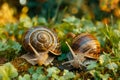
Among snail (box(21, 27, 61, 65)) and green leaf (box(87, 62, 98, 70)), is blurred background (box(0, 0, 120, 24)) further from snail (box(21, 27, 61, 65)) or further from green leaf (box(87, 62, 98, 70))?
green leaf (box(87, 62, 98, 70))

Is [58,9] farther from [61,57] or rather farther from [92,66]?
[92,66]

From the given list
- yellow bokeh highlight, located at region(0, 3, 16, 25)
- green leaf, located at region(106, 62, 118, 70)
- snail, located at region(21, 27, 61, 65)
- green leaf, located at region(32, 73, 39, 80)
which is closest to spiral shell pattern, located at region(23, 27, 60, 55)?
snail, located at region(21, 27, 61, 65)

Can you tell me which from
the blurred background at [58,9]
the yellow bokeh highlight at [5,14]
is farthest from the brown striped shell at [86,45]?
the blurred background at [58,9]

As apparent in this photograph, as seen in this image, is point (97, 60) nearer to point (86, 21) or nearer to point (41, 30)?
point (41, 30)

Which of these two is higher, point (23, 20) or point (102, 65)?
point (23, 20)

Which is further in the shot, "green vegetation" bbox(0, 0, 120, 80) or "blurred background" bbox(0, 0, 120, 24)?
"blurred background" bbox(0, 0, 120, 24)

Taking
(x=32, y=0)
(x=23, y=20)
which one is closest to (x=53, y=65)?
(x=23, y=20)

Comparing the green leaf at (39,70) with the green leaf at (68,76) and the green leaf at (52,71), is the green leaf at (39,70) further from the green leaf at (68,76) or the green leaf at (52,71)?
the green leaf at (68,76)
